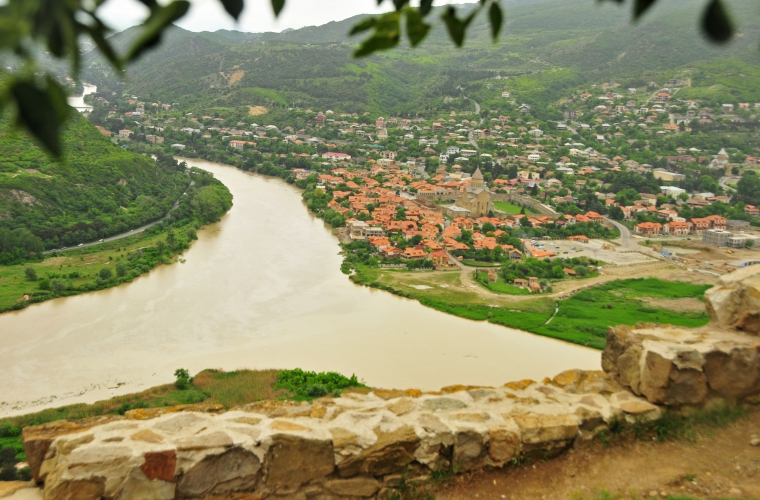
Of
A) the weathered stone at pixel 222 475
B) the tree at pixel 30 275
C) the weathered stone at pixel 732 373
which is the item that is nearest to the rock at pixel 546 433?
the weathered stone at pixel 732 373

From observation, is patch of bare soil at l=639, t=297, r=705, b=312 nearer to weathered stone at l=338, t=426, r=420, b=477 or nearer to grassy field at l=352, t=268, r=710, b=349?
grassy field at l=352, t=268, r=710, b=349

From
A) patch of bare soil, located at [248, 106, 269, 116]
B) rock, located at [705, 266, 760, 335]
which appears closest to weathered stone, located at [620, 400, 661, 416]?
rock, located at [705, 266, 760, 335]

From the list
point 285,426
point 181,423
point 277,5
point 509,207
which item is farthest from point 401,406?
point 509,207

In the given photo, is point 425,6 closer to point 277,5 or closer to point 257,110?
point 277,5

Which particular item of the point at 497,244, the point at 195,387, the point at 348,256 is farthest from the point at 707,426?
the point at 497,244

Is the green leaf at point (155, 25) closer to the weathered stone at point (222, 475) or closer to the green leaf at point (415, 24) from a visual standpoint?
the green leaf at point (415, 24)
